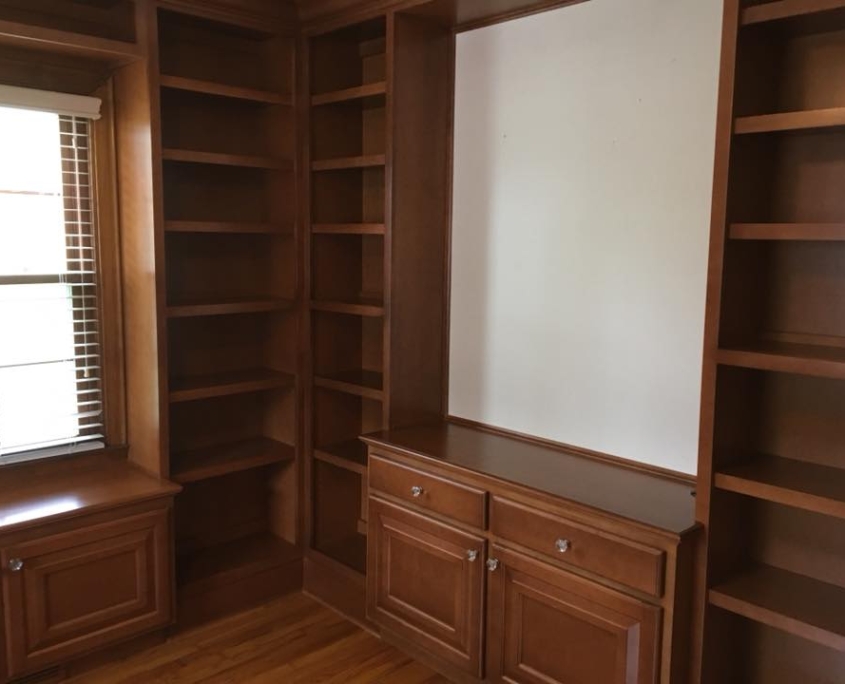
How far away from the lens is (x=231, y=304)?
127 inches

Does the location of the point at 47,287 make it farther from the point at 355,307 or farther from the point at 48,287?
the point at 355,307

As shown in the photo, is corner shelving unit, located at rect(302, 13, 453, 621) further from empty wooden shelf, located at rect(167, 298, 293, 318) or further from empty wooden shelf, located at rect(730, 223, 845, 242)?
empty wooden shelf, located at rect(730, 223, 845, 242)

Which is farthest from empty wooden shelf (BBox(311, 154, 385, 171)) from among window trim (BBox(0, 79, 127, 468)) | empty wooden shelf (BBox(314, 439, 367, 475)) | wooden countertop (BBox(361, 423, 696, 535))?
empty wooden shelf (BBox(314, 439, 367, 475))

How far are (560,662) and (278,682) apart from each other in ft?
3.48

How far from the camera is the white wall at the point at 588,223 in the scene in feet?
7.87

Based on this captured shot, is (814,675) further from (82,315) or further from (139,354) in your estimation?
(82,315)

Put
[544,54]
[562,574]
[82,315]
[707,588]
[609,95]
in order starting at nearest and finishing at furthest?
[707,588] < [562,574] < [609,95] < [544,54] < [82,315]

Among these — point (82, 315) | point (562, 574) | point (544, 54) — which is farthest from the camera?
point (82, 315)

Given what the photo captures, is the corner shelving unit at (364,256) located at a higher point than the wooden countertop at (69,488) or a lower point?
higher

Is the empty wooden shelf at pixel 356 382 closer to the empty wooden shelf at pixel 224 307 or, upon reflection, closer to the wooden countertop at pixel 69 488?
the empty wooden shelf at pixel 224 307

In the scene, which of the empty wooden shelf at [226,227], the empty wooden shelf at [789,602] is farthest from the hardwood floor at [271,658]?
the empty wooden shelf at [226,227]

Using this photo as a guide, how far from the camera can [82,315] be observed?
10.2 ft

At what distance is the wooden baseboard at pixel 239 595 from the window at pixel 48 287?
76cm

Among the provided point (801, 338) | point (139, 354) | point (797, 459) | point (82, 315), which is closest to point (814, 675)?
point (797, 459)
